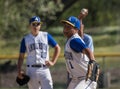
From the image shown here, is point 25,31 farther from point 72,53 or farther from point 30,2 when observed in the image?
point 72,53

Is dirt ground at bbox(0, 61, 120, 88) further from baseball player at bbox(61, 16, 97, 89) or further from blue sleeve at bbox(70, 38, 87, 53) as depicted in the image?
blue sleeve at bbox(70, 38, 87, 53)

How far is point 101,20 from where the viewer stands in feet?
247

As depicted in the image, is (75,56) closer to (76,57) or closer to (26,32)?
(76,57)

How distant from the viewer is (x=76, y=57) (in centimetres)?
838

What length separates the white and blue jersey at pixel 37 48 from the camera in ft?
33.1

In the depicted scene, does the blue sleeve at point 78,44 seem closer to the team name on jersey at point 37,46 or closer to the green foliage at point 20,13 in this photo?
the team name on jersey at point 37,46

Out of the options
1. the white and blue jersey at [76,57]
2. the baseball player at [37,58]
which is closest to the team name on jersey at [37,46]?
the baseball player at [37,58]

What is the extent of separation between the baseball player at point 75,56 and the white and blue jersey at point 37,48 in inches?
64.1

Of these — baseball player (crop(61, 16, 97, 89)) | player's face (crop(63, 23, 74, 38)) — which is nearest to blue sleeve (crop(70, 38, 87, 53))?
baseball player (crop(61, 16, 97, 89))

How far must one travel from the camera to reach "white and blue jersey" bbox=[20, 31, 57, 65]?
10086mm

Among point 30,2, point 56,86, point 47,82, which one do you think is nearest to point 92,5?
point 30,2

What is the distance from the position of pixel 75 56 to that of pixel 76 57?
0.9 inches

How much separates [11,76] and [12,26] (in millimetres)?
3722

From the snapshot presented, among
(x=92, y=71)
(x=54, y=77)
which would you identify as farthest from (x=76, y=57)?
(x=54, y=77)
